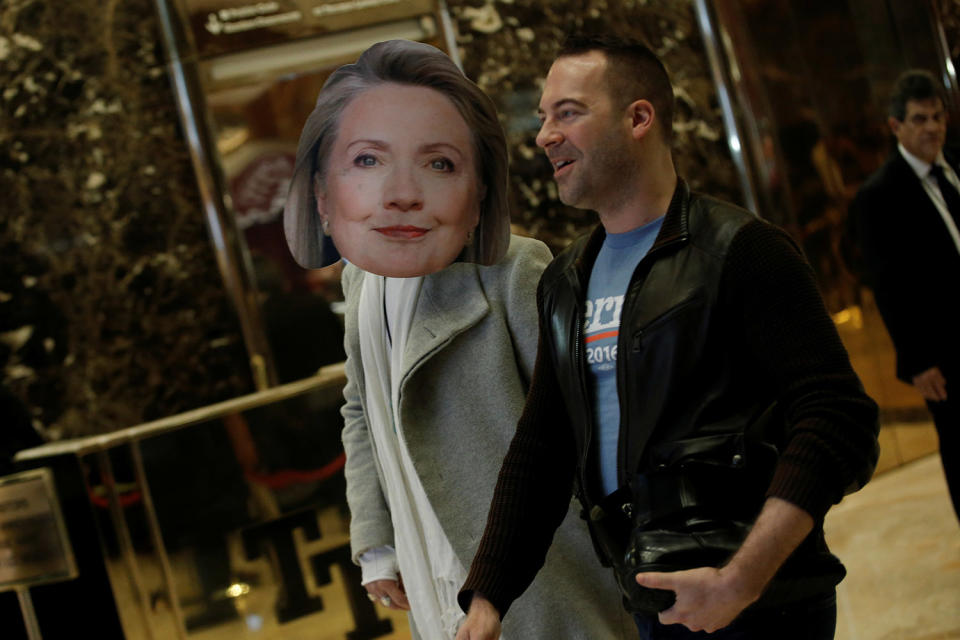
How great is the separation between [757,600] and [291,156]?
412 cm

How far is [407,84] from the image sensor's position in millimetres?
1832

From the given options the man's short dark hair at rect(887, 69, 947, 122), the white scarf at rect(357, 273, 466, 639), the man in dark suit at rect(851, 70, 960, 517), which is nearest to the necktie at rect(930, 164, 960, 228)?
the man in dark suit at rect(851, 70, 960, 517)

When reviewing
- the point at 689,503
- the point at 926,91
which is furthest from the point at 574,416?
the point at 926,91

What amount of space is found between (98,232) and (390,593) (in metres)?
3.66

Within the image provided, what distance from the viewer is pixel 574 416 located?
1.63m

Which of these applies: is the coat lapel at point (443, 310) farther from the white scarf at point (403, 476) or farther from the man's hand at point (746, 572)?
the man's hand at point (746, 572)

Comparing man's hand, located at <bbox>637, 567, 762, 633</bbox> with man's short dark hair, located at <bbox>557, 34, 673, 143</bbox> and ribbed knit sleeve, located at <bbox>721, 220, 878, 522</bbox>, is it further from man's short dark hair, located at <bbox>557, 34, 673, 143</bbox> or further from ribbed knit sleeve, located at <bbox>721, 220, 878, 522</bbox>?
man's short dark hair, located at <bbox>557, 34, 673, 143</bbox>

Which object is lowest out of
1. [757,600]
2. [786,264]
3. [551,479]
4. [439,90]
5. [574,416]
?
[757,600]

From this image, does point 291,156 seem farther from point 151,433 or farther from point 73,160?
point 151,433

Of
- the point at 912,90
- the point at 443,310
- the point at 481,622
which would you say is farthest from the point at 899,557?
the point at 481,622

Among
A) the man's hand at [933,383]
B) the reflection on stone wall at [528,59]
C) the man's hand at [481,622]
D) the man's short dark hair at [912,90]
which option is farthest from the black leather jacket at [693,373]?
the reflection on stone wall at [528,59]

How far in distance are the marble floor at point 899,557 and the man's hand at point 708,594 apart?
2.60 metres

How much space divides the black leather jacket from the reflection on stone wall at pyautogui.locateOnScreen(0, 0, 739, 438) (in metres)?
3.75

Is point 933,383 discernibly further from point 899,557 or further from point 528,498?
point 528,498
